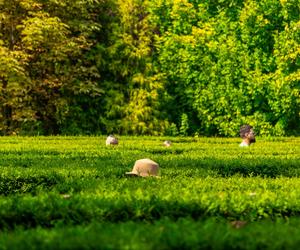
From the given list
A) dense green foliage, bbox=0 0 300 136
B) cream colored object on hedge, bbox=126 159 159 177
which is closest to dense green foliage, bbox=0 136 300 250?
cream colored object on hedge, bbox=126 159 159 177

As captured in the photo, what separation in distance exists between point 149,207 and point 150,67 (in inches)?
1042

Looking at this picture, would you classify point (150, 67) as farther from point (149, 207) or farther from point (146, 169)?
point (149, 207)

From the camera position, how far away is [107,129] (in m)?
32.1

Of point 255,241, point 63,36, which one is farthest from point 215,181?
point 63,36

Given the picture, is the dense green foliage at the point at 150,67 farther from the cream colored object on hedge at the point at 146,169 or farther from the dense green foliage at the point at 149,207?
the cream colored object on hedge at the point at 146,169

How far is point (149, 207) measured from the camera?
6.72 m

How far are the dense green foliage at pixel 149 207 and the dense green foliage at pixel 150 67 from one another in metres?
17.1

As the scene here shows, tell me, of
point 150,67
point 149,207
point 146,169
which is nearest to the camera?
point 149,207

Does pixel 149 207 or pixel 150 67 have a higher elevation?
pixel 150 67

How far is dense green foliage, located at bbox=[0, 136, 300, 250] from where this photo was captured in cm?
470

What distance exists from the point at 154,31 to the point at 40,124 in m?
7.97

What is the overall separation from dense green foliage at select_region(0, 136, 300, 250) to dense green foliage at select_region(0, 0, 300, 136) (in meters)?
A: 17.1

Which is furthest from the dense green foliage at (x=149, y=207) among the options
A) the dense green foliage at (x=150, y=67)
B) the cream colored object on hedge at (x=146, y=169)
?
the dense green foliage at (x=150, y=67)

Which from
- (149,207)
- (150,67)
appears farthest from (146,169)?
(150,67)
